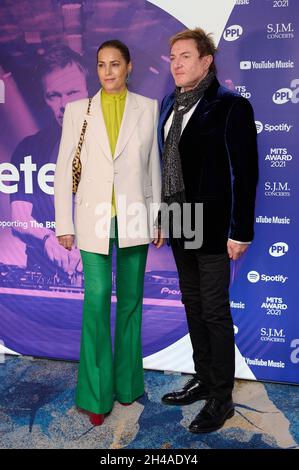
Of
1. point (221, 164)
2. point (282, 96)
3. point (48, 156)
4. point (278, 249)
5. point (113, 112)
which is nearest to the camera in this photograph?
point (221, 164)

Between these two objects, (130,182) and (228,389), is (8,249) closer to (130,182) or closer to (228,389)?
(130,182)

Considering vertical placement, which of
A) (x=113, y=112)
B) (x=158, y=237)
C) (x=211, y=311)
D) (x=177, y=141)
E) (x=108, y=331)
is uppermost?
(x=113, y=112)

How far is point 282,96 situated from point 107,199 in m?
1.11

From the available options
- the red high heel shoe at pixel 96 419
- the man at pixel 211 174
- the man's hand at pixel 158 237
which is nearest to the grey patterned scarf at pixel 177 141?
the man at pixel 211 174

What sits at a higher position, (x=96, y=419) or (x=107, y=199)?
(x=107, y=199)

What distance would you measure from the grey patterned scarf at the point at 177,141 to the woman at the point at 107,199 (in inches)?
5.3

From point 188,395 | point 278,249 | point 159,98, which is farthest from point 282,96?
point 188,395

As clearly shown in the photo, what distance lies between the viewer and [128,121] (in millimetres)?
2398

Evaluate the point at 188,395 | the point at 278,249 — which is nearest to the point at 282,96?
the point at 278,249

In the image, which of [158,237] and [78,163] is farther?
[158,237]

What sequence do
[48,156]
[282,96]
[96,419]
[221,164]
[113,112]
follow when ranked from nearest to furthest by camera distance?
[221,164] → [113,112] → [96,419] → [282,96] → [48,156]

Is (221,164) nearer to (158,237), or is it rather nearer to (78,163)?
(158,237)

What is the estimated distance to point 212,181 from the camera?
7.58ft
